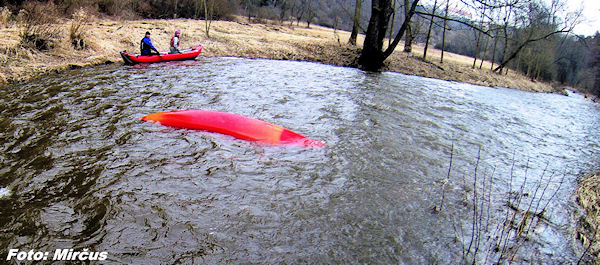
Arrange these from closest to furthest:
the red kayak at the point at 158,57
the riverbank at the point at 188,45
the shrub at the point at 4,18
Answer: the riverbank at the point at 188,45 → the shrub at the point at 4,18 → the red kayak at the point at 158,57

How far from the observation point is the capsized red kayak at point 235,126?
5.93 m

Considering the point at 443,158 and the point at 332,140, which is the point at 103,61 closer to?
the point at 332,140

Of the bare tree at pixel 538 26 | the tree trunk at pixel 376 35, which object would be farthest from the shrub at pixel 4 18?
the bare tree at pixel 538 26

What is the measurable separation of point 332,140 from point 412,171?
5.23 ft

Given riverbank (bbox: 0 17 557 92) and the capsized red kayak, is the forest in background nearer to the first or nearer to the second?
riverbank (bbox: 0 17 557 92)

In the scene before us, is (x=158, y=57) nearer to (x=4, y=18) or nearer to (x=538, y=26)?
(x=4, y=18)

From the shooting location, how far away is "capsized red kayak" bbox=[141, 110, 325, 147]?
5930mm

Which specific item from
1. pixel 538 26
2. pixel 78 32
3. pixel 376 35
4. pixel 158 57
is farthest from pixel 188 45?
pixel 538 26

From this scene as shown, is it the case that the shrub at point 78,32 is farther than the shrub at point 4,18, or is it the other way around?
the shrub at point 78,32

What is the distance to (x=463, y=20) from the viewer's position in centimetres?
1363

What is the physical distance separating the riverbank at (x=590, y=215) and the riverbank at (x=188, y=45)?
11708 mm

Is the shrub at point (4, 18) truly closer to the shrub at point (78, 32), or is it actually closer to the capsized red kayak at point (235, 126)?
the shrub at point (78, 32)

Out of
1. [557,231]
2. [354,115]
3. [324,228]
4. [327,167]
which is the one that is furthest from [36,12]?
[557,231]

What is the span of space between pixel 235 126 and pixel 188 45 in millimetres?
11310
